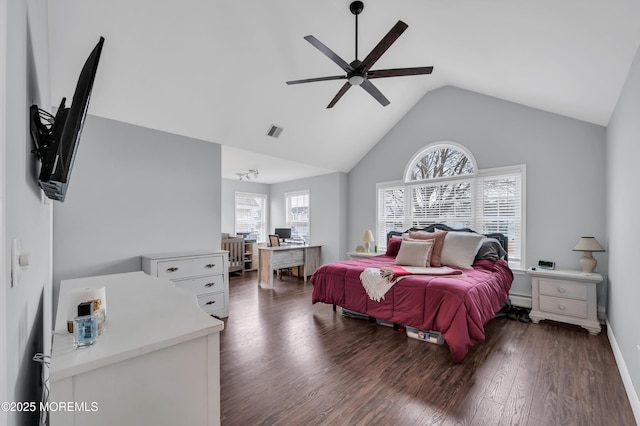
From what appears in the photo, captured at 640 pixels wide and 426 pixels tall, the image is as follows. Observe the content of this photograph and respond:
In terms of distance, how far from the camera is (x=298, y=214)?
7316mm

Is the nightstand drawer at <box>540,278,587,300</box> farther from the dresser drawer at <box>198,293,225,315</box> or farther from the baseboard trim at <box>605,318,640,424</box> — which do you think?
the dresser drawer at <box>198,293,225,315</box>

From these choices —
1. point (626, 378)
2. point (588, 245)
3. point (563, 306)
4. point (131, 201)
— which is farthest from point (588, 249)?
point (131, 201)

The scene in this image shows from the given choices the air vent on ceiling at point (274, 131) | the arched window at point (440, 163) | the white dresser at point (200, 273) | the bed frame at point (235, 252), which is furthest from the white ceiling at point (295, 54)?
the bed frame at point (235, 252)

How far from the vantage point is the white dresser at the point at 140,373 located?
81 cm

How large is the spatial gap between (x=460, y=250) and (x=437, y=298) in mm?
1255

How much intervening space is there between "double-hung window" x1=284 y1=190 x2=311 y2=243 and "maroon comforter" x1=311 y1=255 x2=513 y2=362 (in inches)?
128

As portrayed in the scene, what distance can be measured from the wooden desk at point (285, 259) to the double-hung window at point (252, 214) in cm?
221

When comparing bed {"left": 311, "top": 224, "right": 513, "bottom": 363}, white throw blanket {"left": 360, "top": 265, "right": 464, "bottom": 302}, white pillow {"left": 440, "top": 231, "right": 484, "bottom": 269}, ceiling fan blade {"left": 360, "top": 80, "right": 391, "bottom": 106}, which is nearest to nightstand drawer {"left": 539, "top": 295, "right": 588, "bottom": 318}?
bed {"left": 311, "top": 224, "right": 513, "bottom": 363}

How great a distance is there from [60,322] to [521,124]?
16.8ft

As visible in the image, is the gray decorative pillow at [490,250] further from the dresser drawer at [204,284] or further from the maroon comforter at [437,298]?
the dresser drawer at [204,284]

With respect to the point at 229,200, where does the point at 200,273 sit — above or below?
below

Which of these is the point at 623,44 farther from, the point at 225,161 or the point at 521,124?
the point at 225,161

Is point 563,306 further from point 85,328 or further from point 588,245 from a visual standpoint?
point 85,328

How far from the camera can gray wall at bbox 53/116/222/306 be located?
3014 millimetres
